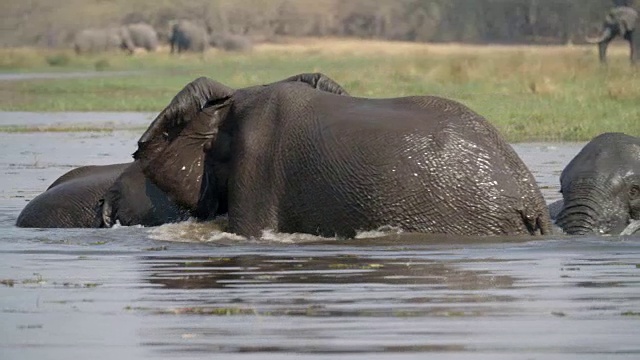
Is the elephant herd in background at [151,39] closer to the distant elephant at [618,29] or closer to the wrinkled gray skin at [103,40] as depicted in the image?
the wrinkled gray skin at [103,40]

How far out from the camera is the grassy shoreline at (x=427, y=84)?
23.3 meters

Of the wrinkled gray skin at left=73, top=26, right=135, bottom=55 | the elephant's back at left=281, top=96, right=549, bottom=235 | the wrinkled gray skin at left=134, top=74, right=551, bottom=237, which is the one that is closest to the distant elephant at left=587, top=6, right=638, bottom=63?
the wrinkled gray skin at left=73, top=26, right=135, bottom=55

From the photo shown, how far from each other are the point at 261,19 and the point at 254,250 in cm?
6485

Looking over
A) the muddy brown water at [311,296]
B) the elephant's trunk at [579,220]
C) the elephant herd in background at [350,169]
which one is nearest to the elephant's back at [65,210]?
the muddy brown water at [311,296]

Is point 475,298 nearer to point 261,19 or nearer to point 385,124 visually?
point 385,124

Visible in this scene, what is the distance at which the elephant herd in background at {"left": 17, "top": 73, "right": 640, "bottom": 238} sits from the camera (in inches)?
415

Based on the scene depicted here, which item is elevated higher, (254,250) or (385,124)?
(385,124)

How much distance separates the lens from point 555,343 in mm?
6602

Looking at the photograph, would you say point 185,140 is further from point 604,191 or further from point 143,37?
point 143,37

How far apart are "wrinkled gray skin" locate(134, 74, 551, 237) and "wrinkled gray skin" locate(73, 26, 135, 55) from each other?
57766mm

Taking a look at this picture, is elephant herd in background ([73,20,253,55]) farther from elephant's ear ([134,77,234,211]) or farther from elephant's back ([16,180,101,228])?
elephant's ear ([134,77,234,211])

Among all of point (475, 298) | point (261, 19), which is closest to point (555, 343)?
point (475, 298)

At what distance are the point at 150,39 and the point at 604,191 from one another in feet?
208

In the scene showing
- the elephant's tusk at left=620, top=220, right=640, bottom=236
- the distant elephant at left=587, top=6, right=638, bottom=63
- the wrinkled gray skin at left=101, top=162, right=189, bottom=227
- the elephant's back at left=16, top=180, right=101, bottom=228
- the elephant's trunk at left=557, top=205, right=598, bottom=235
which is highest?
the elephant's trunk at left=557, top=205, right=598, bottom=235
